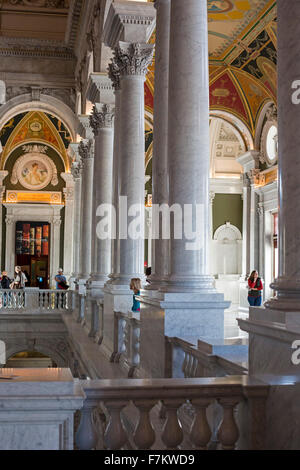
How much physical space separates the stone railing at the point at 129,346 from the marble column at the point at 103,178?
509cm

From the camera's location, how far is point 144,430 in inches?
147

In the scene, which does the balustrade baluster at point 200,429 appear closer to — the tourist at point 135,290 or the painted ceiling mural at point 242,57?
the tourist at point 135,290

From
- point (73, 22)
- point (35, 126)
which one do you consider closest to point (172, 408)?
point (73, 22)

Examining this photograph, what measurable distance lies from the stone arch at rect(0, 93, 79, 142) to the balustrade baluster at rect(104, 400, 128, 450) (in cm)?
2050

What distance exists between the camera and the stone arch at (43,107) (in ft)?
76.8

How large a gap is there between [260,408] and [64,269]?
90.2 feet

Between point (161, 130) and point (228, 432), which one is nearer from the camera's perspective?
point (228, 432)

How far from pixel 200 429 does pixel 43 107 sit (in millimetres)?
21687

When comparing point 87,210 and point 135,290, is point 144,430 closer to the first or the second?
point 135,290

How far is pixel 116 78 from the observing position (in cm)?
1236

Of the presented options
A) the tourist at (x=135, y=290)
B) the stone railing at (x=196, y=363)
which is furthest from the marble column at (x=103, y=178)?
the stone railing at (x=196, y=363)

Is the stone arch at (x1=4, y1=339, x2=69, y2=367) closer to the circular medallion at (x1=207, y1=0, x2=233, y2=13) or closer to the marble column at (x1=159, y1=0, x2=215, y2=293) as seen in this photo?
the circular medallion at (x1=207, y1=0, x2=233, y2=13)
